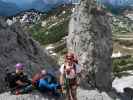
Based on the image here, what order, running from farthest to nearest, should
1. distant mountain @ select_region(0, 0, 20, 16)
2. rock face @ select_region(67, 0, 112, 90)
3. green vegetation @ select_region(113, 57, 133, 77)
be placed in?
green vegetation @ select_region(113, 57, 133, 77) → distant mountain @ select_region(0, 0, 20, 16) → rock face @ select_region(67, 0, 112, 90)

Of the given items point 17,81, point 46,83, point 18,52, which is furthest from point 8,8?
point 46,83

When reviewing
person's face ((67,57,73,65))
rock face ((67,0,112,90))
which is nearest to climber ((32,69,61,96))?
person's face ((67,57,73,65))

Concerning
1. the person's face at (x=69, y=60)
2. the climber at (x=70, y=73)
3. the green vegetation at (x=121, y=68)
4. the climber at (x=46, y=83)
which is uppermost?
the person's face at (x=69, y=60)

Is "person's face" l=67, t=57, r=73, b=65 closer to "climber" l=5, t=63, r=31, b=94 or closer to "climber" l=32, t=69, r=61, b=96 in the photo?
"climber" l=32, t=69, r=61, b=96

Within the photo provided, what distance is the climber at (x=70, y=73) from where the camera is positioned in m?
14.7

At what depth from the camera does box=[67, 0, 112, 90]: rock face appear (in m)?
19.0

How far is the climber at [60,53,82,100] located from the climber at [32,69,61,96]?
0.92 metres

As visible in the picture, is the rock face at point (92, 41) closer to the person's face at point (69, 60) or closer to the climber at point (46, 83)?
the climber at point (46, 83)

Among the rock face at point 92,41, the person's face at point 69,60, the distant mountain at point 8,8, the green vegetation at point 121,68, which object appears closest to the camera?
the person's face at point 69,60

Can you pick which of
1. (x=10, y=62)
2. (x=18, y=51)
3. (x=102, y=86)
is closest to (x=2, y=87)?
(x=10, y=62)

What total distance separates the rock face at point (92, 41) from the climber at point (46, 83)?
2.80m

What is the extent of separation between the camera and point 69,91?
15.3 metres

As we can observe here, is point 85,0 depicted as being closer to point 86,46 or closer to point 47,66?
point 86,46

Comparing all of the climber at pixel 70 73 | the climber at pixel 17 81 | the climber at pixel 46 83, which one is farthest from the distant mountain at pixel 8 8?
the climber at pixel 70 73
